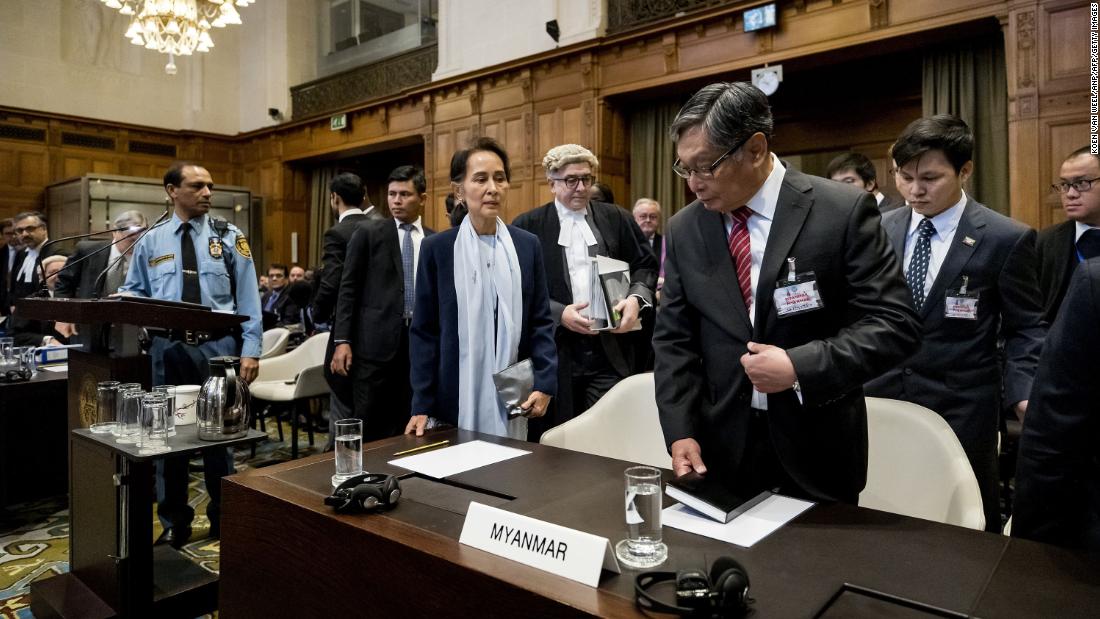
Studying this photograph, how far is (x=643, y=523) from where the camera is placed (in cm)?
103

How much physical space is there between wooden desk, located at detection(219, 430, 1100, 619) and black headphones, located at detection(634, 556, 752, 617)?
0.03 metres

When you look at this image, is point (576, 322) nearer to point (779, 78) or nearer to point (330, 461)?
point (330, 461)

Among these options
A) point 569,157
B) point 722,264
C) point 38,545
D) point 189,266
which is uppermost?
point 569,157

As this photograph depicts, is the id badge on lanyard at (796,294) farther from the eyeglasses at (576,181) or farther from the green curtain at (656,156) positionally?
the green curtain at (656,156)

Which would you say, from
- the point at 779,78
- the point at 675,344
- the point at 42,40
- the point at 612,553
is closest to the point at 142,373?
the point at 675,344

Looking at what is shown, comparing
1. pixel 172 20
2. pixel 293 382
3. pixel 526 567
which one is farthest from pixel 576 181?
pixel 172 20

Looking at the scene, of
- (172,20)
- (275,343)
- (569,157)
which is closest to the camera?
(569,157)

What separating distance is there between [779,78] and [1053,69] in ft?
5.96

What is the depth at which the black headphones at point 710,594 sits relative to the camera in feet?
2.79

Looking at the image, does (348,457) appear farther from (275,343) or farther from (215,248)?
(275,343)

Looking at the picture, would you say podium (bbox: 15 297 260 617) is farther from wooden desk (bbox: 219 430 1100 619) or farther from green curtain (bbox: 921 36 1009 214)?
green curtain (bbox: 921 36 1009 214)

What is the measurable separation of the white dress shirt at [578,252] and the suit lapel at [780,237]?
1.44 metres

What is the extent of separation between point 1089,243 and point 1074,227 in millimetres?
118

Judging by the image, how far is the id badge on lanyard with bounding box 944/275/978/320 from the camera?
6.33 feet
